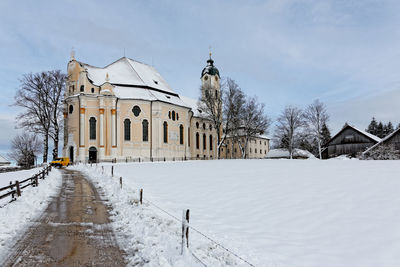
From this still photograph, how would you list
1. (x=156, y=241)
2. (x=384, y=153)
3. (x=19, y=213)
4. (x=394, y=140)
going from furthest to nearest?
(x=394, y=140) < (x=384, y=153) < (x=19, y=213) < (x=156, y=241)

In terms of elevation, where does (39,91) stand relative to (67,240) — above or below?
above

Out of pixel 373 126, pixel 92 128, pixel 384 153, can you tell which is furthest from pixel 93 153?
pixel 373 126

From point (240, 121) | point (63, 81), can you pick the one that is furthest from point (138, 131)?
point (240, 121)

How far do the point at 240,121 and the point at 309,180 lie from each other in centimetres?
3195

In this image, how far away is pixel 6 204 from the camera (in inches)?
436

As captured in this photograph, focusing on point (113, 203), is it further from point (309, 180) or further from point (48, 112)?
point (48, 112)

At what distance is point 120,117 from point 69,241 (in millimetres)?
39254

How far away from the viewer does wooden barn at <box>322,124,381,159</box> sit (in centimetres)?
3622

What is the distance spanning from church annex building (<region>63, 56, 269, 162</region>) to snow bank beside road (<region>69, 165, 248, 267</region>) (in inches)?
1374

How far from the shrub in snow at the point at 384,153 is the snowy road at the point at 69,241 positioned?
918 inches

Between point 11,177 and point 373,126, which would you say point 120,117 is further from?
point 373,126

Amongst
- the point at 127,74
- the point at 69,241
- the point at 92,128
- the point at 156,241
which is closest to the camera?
the point at 156,241

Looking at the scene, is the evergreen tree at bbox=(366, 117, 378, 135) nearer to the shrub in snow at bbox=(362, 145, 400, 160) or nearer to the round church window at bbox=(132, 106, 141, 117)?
the shrub in snow at bbox=(362, 145, 400, 160)

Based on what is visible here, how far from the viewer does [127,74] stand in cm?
5003
